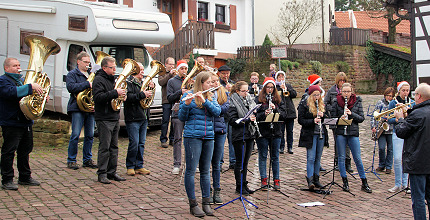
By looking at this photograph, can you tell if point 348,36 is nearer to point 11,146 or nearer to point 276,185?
point 276,185

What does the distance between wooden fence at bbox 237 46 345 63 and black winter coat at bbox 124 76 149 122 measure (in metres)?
15.8

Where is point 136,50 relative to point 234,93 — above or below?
above

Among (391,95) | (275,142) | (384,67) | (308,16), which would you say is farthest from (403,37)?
(275,142)

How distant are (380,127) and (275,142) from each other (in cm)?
283

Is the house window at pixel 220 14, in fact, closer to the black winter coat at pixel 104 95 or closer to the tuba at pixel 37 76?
the tuba at pixel 37 76

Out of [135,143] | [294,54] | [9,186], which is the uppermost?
[294,54]

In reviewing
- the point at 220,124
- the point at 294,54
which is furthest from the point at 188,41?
the point at 220,124

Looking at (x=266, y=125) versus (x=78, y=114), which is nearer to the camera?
(x=266, y=125)

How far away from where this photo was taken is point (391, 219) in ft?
25.2

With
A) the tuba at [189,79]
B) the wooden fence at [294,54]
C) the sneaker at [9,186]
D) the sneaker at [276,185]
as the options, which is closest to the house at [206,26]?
the wooden fence at [294,54]

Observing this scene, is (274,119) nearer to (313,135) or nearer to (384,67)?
(313,135)

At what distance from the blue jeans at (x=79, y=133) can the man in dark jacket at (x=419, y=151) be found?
5.41 meters

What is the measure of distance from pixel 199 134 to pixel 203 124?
0.15 meters

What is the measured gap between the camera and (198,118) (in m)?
7.14
